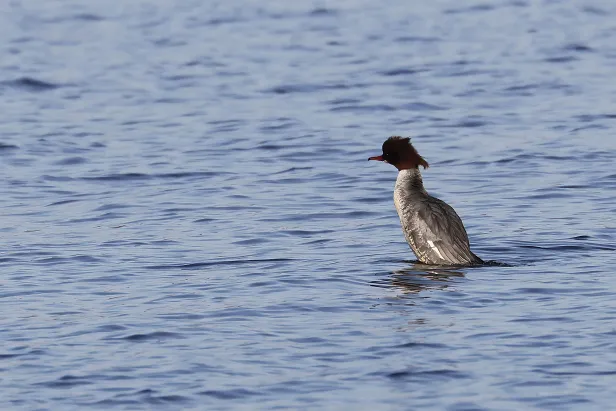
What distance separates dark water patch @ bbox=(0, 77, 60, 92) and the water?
82 mm

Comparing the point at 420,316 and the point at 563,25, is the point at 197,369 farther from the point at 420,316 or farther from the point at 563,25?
the point at 563,25

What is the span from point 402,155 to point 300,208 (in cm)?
250

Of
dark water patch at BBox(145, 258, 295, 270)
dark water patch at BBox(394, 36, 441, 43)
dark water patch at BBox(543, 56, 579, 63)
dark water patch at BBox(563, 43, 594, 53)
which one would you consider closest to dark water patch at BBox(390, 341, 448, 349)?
dark water patch at BBox(145, 258, 295, 270)

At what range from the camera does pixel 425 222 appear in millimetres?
14469

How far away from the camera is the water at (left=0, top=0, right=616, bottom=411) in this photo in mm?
10656

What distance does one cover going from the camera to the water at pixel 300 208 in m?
10.7

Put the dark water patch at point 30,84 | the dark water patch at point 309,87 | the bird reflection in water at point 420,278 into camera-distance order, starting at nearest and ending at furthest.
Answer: the bird reflection in water at point 420,278
the dark water patch at point 309,87
the dark water patch at point 30,84

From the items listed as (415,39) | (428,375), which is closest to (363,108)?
(415,39)

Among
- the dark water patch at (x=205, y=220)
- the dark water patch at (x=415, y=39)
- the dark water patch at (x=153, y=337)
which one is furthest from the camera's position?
the dark water patch at (x=415, y=39)

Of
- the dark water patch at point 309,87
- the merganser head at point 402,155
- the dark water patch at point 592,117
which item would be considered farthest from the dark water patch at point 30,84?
the merganser head at point 402,155

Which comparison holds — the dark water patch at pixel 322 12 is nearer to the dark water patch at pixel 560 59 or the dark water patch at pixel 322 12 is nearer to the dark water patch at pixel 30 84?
the dark water patch at pixel 560 59

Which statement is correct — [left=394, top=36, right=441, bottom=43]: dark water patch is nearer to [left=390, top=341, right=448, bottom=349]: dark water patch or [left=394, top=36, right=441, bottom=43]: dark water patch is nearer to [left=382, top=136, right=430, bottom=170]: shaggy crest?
[left=382, top=136, right=430, bottom=170]: shaggy crest

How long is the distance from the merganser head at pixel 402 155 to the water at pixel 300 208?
2.98ft

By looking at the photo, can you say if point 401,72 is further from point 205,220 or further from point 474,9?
point 205,220
